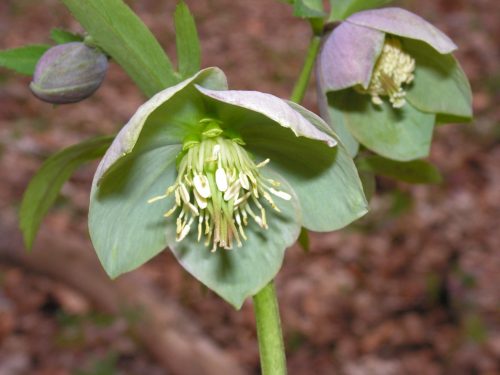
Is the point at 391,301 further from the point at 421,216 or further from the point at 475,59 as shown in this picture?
the point at 475,59

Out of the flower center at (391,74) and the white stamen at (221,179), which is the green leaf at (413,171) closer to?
the flower center at (391,74)

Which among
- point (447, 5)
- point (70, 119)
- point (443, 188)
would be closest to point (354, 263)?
point (443, 188)

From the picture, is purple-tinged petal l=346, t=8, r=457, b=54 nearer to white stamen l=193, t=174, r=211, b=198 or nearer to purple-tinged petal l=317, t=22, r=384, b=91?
purple-tinged petal l=317, t=22, r=384, b=91

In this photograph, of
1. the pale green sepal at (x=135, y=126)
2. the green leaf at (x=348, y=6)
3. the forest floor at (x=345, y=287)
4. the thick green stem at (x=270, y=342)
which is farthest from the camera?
the forest floor at (x=345, y=287)

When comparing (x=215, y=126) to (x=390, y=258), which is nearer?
(x=215, y=126)

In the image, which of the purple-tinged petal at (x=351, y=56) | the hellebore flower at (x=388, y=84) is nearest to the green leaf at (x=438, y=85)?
the hellebore flower at (x=388, y=84)

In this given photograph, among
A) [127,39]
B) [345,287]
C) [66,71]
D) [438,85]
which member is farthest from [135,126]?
[345,287]
